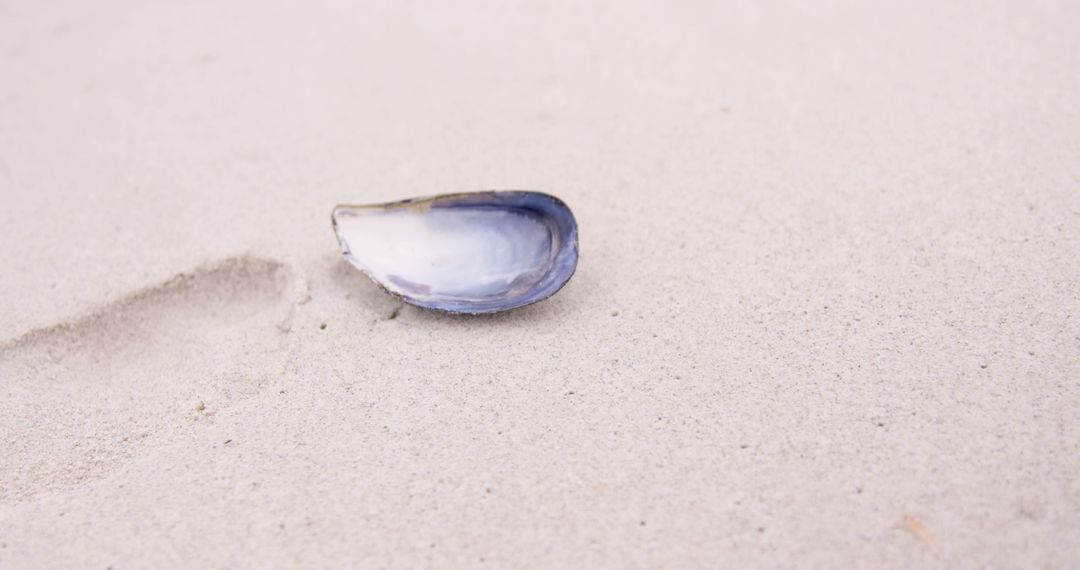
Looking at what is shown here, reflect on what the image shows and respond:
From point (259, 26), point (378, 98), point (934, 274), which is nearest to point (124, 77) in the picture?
point (259, 26)

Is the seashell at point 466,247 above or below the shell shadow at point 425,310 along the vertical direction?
above

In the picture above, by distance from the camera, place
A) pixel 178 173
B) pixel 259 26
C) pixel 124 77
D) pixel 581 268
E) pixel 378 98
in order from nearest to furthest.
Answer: pixel 581 268 < pixel 178 173 < pixel 378 98 < pixel 124 77 < pixel 259 26

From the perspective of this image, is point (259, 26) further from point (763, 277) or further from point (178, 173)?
point (763, 277)

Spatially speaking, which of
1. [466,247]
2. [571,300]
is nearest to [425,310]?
[466,247]

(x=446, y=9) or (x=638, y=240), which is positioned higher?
(x=446, y=9)

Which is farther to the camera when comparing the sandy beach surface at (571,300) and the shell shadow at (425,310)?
the shell shadow at (425,310)
